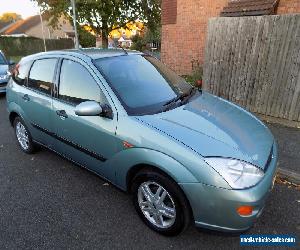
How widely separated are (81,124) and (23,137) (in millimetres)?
2073

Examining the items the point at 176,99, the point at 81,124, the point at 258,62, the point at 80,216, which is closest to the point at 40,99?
the point at 81,124

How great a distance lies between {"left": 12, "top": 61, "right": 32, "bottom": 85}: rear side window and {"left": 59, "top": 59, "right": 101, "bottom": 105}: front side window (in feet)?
3.60

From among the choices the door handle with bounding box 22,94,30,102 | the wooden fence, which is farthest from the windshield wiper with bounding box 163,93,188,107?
the wooden fence

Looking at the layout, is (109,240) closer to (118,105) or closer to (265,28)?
(118,105)

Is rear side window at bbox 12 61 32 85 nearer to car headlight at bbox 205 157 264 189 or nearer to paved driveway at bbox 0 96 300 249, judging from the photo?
paved driveway at bbox 0 96 300 249

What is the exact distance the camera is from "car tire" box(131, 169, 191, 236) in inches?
105

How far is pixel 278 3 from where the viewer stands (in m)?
7.25

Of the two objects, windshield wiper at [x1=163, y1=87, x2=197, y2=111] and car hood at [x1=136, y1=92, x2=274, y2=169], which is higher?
windshield wiper at [x1=163, y1=87, x2=197, y2=111]

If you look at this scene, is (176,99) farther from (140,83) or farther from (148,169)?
(148,169)

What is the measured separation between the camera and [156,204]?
293 cm

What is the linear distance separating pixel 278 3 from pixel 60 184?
677cm

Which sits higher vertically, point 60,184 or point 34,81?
point 34,81

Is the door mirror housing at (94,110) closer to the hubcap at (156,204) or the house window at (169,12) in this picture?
the hubcap at (156,204)

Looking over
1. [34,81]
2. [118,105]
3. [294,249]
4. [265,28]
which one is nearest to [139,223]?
[118,105]
